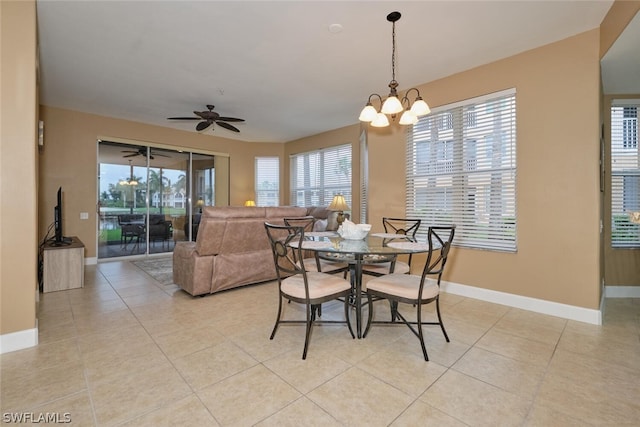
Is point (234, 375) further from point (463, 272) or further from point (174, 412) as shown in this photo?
point (463, 272)

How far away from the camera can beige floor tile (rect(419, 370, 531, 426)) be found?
149cm

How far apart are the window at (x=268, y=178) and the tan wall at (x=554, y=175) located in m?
5.41

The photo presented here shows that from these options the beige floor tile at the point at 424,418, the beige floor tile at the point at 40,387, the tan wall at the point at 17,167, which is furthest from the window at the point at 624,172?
the tan wall at the point at 17,167

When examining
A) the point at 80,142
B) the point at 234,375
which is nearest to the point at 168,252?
the point at 80,142

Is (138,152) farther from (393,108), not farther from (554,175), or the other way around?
(554,175)

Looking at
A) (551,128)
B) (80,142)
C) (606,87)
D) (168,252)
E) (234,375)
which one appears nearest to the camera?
(234,375)

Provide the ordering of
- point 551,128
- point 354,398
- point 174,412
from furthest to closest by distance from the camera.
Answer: point 551,128
point 354,398
point 174,412

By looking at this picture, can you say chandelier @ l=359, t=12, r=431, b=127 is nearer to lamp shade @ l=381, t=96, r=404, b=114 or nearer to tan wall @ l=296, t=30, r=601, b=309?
lamp shade @ l=381, t=96, r=404, b=114

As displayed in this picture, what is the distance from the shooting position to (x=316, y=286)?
7.18 feet

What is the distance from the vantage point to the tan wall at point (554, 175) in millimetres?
2709

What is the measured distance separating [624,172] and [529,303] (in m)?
2.20

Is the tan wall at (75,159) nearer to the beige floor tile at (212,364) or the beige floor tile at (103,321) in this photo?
the beige floor tile at (103,321)

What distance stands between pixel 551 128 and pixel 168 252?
7.16 meters

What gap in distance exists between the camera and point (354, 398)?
1636 millimetres
